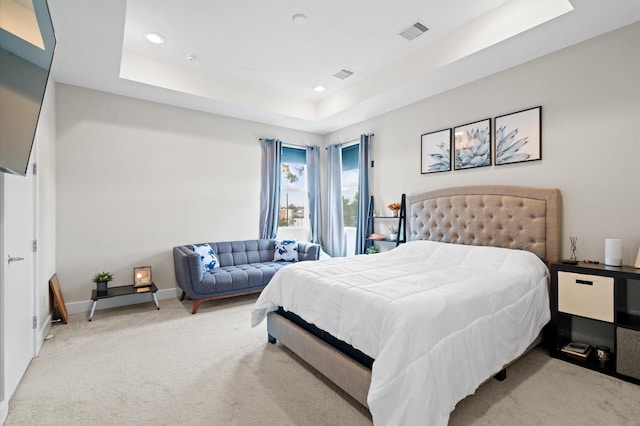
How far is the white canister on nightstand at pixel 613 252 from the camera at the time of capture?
2518mm

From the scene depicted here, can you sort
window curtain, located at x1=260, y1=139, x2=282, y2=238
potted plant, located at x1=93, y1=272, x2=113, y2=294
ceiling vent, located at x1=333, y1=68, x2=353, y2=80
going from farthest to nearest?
window curtain, located at x1=260, y1=139, x2=282, y2=238, ceiling vent, located at x1=333, y1=68, x2=353, y2=80, potted plant, located at x1=93, y1=272, x2=113, y2=294

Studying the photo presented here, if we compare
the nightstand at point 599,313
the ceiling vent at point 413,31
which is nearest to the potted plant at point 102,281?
the ceiling vent at point 413,31

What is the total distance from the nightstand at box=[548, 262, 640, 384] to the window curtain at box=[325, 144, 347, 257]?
3322 millimetres

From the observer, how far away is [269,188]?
5363mm

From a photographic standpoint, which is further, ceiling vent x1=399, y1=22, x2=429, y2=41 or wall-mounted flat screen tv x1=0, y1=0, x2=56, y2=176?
ceiling vent x1=399, y1=22, x2=429, y2=41

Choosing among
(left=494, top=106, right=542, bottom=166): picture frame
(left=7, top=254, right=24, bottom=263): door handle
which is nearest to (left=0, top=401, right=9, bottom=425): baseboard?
(left=7, top=254, right=24, bottom=263): door handle

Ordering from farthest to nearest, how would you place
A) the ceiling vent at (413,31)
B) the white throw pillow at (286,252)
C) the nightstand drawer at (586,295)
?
1. the white throw pillow at (286,252)
2. the ceiling vent at (413,31)
3. the nightstand drawer at (586,295)

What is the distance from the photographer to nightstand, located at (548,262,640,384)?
2.28m

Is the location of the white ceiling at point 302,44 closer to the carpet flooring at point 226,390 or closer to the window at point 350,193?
the window at point 350,193

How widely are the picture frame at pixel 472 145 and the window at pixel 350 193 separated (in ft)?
6.31

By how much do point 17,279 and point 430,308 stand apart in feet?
9.43

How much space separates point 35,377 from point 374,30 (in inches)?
167

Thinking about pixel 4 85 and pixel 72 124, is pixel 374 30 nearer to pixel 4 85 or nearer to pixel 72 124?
pixel 4 85

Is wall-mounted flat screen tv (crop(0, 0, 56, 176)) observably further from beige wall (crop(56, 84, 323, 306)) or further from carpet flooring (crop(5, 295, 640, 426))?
beige wall (crop(56, 84, 323, 306))
